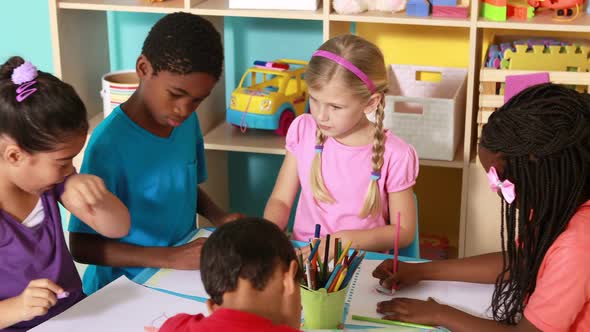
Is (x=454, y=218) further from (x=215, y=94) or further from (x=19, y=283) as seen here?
(x=19, y=283)

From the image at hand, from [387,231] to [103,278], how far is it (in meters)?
0.66

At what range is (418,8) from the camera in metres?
2.46

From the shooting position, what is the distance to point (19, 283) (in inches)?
58.2

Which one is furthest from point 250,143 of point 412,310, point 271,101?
point 412,310

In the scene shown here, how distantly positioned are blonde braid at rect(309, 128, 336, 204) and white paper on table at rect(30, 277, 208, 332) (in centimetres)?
58

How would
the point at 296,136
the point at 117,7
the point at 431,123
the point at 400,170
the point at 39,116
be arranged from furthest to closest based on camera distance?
1. the point at 117,7
2. the point at 431,123
3. the point at 296,136
4. the point at 400,170
5. the point at 39,116

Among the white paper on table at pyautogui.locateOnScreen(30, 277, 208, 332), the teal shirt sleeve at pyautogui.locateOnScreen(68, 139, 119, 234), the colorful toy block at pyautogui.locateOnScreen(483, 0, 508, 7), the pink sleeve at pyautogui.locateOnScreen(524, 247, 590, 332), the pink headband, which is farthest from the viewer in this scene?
the colorful toy block at pyautogui.locateOnScreen(483, 0, 508, 7)

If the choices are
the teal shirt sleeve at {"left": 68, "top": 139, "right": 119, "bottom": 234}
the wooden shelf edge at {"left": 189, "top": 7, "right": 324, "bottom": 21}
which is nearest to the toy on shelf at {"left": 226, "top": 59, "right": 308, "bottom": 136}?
the wooden shelf edge at {"left": 189, "top": 7, "right": 324, "bottom": 21}

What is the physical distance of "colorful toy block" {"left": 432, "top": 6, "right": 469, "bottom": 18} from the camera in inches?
95.4

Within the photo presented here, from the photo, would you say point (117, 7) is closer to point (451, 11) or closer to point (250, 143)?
point (250, 143)

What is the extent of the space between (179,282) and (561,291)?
0.72 meters

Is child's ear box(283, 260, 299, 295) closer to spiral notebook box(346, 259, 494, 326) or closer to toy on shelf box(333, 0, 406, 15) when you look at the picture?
spiral notebook box(346, 259, 494, 326)

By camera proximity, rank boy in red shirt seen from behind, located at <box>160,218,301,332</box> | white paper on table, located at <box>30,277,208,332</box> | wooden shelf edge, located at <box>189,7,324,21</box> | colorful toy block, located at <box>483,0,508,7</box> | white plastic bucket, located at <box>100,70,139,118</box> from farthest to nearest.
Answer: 1. white plastic bucket, located at <box>100,70,139,118</box>
2. wooden shelf edge, located at <box>189,7,324,21</box>
3. colorful toy block, located at <box>483,0,508,7</box>
4. white paper on table, located at <box>30,277,208,332</box>
5. boy in red shirt seen from behind, located at <box>160,218,301,332</box>

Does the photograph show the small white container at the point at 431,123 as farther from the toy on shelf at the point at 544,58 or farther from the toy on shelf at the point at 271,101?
the toy on shelf at the point at 271,101
